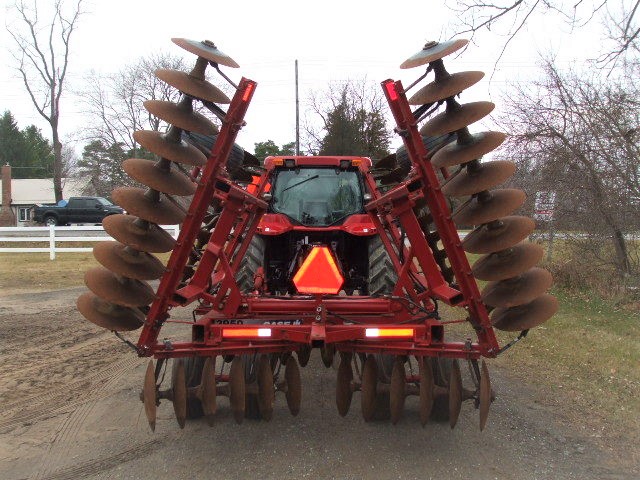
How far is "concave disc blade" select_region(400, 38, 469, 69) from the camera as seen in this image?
3250 mm

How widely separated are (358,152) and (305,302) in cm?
2719

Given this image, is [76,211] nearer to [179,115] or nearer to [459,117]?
[179,115]

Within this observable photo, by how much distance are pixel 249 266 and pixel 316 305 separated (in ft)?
4.68

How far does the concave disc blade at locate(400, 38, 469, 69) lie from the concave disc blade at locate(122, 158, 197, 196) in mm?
1517

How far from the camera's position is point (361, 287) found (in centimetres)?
601

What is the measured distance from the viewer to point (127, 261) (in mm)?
3375

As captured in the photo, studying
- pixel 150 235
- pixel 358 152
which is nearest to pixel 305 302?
pixel 150 235

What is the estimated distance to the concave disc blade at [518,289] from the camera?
342 centimetres

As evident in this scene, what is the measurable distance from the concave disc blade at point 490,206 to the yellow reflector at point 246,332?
4.56ft

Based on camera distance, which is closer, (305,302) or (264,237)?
(305,302)

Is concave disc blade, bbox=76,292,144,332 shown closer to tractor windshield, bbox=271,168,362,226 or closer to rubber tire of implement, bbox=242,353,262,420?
rubber tire of implement, bbox=242,353,262,420

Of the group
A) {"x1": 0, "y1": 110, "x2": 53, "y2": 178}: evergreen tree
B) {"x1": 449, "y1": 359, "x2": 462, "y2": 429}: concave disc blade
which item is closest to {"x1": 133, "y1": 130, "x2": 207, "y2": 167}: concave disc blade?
{"x1": 449, "y1": 359, "x2": 462, "y2": 429}: concave disc blade

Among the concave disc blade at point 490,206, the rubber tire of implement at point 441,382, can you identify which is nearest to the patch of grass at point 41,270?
the rubber tire of implement at point 441,382

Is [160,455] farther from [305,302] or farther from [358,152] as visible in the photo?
[358,152]
